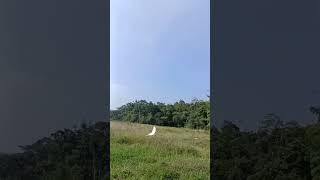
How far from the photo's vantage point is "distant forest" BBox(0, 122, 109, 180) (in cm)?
476

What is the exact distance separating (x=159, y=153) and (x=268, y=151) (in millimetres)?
1603

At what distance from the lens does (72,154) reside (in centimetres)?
477

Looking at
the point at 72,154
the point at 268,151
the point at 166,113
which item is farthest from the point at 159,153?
the point at 268,151

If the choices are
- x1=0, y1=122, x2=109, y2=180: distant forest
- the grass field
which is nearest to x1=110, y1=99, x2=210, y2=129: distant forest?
the grass field

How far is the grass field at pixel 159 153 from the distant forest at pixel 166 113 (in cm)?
9

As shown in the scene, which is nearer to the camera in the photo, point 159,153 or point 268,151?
point 268,151

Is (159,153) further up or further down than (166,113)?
further down

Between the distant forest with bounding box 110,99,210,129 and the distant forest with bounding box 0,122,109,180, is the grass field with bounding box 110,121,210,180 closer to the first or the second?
the distant forest with bounding box 110,99,210,129

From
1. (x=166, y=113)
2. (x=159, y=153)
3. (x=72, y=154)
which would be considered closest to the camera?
(x=72, y=154)

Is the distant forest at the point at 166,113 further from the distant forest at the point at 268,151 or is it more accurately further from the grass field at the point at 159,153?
the distant forest at the point at 268,151

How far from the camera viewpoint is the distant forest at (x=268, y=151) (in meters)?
4.14

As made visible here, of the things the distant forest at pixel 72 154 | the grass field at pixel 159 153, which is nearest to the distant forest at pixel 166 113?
the grass field at pixel 159 153

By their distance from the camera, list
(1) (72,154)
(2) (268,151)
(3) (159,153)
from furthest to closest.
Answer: (3) (159,153) → (1) (72,154) → (2) (268,151)

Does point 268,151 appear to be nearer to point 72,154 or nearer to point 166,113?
point 72,154
